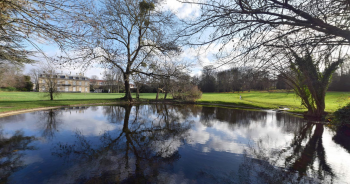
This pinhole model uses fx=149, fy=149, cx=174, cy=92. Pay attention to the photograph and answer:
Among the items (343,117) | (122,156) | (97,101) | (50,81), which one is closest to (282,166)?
(122,156)

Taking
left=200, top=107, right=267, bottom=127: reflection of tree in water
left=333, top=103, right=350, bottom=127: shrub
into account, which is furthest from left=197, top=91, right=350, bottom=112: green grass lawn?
left=200, top=107, right=267, bottom=127: reflection of tree in water

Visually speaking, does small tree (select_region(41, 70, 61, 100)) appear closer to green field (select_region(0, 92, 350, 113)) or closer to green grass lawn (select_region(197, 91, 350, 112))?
green field (select_region(0, 92, 350, 113))

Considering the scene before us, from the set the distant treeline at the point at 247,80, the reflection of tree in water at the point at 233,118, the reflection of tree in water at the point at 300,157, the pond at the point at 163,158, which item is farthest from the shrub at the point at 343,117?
the reflection of tree in water at the point at 300,157

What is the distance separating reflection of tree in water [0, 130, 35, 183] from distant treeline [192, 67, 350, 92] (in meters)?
4.21

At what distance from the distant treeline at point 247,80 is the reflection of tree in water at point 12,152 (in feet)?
13.8

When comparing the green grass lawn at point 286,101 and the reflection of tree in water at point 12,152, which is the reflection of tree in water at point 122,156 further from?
the green grass lawn at point 286,101

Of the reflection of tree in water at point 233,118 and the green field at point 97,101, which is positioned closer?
the reflection of tree in water at point 233,118

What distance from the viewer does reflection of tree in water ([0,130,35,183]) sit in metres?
2.75

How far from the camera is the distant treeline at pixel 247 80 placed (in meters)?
3.36

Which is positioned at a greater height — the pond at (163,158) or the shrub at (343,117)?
the shrub at (343,117)

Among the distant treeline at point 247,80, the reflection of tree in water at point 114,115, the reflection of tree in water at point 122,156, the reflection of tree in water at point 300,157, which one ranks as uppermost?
the distant treeline at point 247,80

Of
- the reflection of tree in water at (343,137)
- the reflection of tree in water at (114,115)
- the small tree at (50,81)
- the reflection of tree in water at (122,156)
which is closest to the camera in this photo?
the reflection of tree in water at (122,156)

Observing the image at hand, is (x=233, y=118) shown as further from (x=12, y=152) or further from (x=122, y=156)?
(x=12, y=152)

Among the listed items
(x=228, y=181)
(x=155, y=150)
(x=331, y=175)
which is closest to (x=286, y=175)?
(x=331, y=175)
